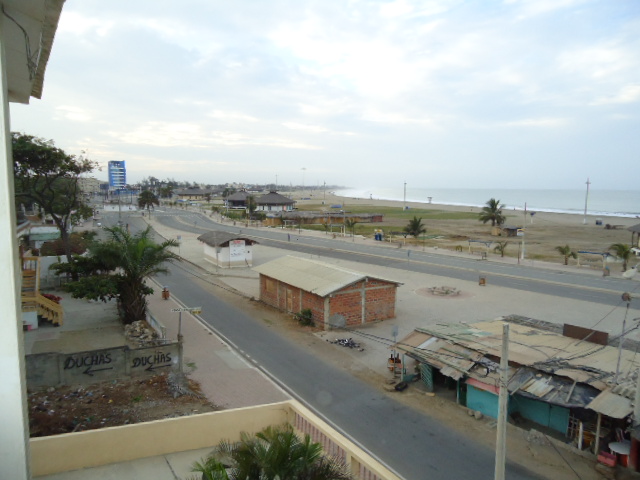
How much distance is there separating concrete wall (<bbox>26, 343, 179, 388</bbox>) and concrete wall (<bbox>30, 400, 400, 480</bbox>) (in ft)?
21.5

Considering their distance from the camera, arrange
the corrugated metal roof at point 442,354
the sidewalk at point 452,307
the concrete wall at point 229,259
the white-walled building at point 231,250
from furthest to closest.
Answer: the concrete wall at point 229,259, the white-walled building at point 231,250, the sidewalk at point 452,307, the corrugated metal roof at point 442,354

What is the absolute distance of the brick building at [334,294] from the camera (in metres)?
20.1

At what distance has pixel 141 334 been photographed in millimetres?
18141

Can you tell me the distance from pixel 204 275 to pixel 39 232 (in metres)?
17.8

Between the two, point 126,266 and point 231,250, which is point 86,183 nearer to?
point 231,250

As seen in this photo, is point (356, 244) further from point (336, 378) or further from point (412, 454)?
point (412, 454)

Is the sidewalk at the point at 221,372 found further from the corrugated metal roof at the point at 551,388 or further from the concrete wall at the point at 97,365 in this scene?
the corrugated metal roof at the point at 551,388

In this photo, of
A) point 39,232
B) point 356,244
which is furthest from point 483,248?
point 39,232

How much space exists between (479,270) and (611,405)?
83.7ft

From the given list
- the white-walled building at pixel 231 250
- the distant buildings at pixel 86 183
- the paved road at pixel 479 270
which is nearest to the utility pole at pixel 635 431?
the paved road at pixel 479 270

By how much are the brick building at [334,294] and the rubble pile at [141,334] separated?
6.55 meters

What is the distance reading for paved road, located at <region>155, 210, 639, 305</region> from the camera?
28.5 metres

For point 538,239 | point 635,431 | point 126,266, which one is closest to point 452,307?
point 635,431

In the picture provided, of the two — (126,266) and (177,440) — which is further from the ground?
(126,266)
